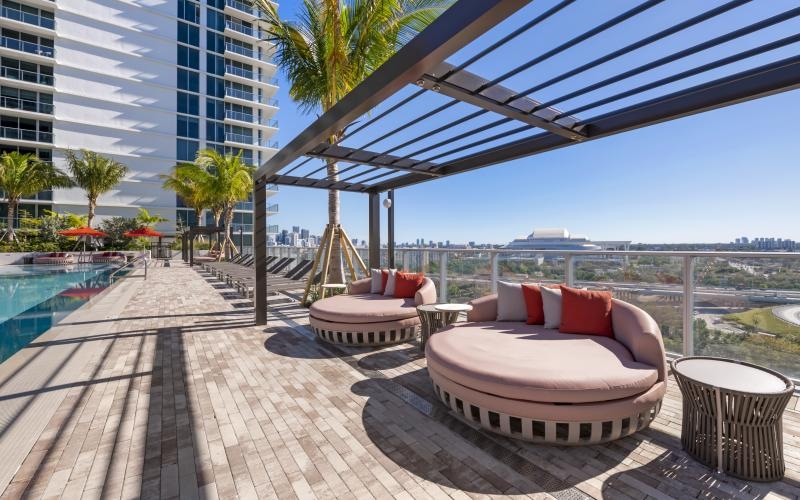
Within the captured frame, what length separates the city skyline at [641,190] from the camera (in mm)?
19328

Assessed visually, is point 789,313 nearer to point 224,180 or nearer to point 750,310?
point 750,310

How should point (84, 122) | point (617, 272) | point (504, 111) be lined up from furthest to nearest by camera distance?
point (84, 122)
point (617, 272)
point (504, 111)

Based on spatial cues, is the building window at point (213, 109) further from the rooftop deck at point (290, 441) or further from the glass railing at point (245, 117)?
the rooftop deck at point (290, 441)

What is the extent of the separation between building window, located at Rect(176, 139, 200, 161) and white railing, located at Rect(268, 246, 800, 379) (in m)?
36.6

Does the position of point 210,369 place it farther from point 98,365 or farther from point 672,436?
point 672,436

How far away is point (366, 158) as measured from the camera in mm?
5332

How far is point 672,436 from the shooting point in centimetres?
267

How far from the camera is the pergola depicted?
2.35 metres

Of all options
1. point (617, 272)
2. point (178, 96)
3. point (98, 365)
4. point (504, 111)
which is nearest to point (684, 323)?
point (617, 272)

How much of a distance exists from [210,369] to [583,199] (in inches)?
1461

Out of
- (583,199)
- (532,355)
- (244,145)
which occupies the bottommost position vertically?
(532,355)

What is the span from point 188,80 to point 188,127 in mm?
4353

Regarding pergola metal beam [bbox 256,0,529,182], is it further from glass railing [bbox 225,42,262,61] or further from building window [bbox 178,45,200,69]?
glass railing [bbox 225,42,262,61]

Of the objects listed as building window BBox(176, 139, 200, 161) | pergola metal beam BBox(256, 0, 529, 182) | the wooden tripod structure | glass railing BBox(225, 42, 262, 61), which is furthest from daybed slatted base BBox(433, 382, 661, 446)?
glass railing BBox(225, 42, 262, 61)
